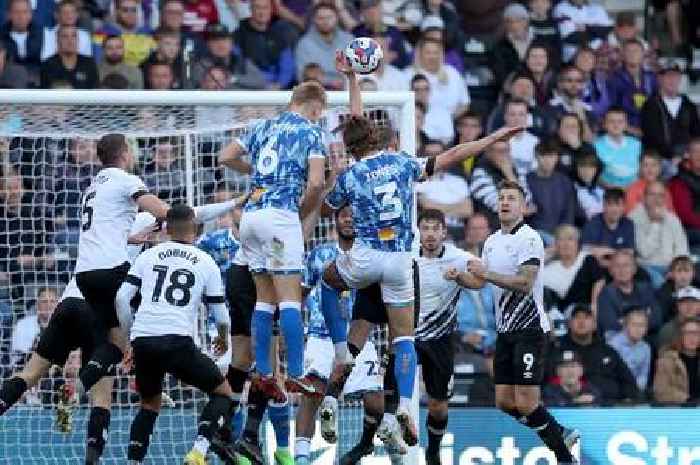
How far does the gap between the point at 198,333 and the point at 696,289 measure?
227 inches

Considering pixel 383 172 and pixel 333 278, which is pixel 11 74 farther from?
pixel 383 172

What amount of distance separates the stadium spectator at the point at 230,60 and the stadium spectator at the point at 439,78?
1.59 metres

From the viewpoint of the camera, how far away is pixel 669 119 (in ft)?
78.9

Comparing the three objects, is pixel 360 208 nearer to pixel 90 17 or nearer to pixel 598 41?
pixel 90 17

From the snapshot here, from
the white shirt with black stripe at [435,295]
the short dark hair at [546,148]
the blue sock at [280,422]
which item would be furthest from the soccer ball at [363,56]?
the short dark hair at [546,148]

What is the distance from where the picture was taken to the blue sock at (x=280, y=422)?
16.7m

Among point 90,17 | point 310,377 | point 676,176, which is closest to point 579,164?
A: point 676,176

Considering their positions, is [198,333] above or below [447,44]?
below

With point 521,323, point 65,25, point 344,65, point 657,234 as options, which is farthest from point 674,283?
point 344,65

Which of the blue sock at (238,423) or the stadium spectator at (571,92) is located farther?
the stadium spectator at (571,92)

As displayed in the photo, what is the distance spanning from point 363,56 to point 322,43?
648 cm

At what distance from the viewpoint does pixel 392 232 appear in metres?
16.3

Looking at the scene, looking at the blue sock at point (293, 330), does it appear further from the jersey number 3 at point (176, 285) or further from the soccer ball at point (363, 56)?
the soccer ball at point (363, 56)

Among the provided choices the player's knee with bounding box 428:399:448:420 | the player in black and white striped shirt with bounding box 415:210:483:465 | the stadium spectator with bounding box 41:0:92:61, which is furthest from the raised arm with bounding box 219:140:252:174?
the stadium spectator with bounding box 41:0:92:61
